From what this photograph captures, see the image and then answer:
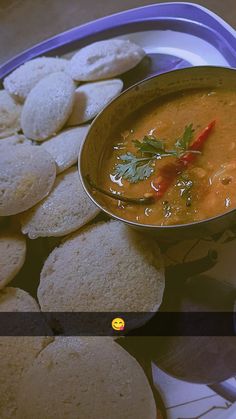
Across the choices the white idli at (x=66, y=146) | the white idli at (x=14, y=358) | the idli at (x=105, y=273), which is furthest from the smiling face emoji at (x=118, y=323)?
the white idli at (x=66, y=146)

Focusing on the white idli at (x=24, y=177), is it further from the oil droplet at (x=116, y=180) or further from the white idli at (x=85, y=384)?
the white idli at (x=85, y=384)

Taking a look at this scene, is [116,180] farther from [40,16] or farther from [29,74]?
[40,16]

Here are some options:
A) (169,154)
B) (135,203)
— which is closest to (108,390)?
(135,203)

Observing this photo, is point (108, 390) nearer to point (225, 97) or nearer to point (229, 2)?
point (225, 97)

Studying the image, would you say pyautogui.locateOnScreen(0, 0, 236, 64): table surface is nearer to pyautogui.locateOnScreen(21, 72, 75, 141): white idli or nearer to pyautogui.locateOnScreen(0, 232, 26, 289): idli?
pyautogui.locateOnScreen(21, 72, 75, 141): white idli

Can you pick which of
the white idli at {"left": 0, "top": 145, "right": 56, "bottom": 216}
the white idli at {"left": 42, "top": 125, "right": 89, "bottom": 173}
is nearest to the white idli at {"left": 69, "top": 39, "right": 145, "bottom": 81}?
the white idli at {"left": 42, "top": 125, "right": 89, "bottom": 173}

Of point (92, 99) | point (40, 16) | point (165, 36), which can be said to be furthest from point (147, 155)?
point (40, 16)
